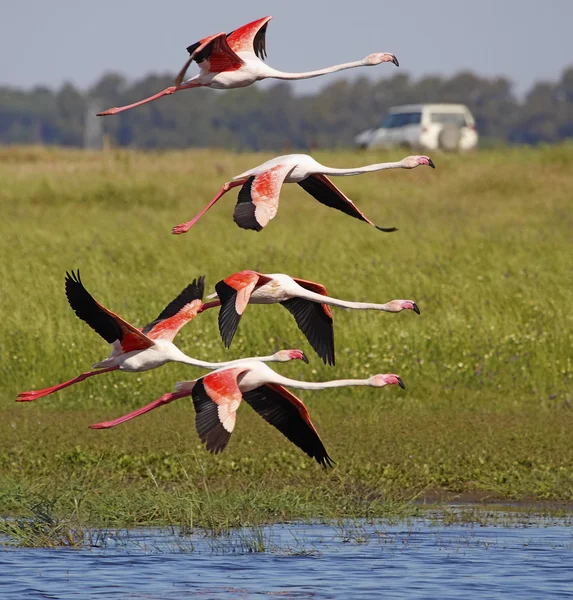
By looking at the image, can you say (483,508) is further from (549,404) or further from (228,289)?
(228,289)

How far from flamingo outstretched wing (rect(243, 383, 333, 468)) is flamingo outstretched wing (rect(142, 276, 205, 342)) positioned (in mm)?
489

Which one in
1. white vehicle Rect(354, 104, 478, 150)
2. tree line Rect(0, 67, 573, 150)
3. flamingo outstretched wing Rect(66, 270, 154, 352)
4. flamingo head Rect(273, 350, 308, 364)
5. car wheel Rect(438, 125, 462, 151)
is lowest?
flamingo head Rect(273, 350, 308, 364)

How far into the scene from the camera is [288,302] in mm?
7047

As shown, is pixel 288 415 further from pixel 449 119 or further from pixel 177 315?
pixel 449 119

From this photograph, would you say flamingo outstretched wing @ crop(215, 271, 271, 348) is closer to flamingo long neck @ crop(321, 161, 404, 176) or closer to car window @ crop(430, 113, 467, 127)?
flamingo long neck @ crop(321, 161, 404, 176)

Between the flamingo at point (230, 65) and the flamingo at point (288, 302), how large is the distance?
0.97 m

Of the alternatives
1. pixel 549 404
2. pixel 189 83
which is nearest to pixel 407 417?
pixel 549 404

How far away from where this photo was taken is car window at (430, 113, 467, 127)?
3972 centimetres

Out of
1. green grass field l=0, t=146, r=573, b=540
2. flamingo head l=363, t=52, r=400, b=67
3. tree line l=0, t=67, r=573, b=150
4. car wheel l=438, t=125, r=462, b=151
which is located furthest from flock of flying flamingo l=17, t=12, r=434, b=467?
tree line l=0, t=67, r=573, b=150

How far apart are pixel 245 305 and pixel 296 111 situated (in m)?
142

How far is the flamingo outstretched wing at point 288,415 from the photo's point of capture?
705cm

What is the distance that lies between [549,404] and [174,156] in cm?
1800

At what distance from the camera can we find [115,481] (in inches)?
433

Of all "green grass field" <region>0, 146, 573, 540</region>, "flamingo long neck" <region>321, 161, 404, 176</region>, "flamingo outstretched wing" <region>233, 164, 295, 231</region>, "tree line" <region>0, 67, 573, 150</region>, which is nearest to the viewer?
"flamingo outstretched wing" <region>233, 164, 295, 231</region>
